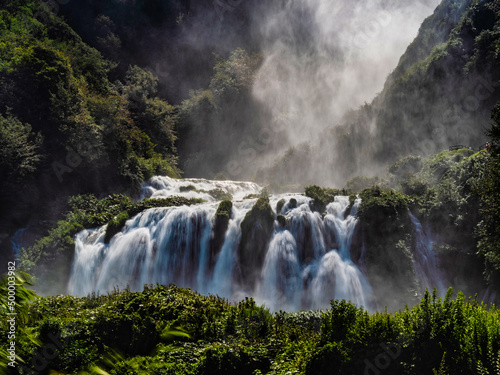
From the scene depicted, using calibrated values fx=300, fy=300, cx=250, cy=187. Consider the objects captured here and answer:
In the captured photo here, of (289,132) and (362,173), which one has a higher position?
(289,132)

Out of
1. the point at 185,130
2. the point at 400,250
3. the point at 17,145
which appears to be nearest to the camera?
the point at 400,250

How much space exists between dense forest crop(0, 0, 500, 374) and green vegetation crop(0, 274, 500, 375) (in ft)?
0.11

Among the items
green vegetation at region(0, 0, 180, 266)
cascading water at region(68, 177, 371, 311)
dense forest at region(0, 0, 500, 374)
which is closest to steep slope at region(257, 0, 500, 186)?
dense forest at region(0, 0, 500, 374)

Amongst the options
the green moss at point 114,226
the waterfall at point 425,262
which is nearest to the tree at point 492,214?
the waterfall at point 425,262

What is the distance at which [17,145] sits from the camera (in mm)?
21938

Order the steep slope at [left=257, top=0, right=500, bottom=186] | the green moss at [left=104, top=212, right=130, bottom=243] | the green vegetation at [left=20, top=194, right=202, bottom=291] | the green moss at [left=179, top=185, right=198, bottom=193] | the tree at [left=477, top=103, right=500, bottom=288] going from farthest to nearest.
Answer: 1. the green moss at [left=179, top=185, right=198, bottom=193]
2. the steep slope at [left=257, top=0, right=500, bottom=186]
3. the green moss at [left=104, top=212, right=130, bottom=243]
4. the green vegetation at [left=20, top=194, right=202, bottom=291]
5. the tree at [left=477, top=103, right=500, bottom=288]

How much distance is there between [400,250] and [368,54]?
46.9 m

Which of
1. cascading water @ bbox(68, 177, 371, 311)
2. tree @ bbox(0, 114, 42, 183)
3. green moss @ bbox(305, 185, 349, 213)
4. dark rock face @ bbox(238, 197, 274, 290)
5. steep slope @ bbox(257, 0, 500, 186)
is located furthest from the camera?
steep slope @ bbox(257, 0, 500, 186)

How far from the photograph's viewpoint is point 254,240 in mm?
17469

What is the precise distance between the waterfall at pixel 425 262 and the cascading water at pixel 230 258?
3411 millimetres

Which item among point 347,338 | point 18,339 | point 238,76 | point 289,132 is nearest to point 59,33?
point 238,76

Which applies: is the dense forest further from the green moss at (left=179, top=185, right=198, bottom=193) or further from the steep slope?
the green moss at (left=179, top=185, right=198, bottom=193)

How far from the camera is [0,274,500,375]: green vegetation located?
5.04 meters

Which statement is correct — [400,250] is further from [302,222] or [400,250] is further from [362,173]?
[362,173]
